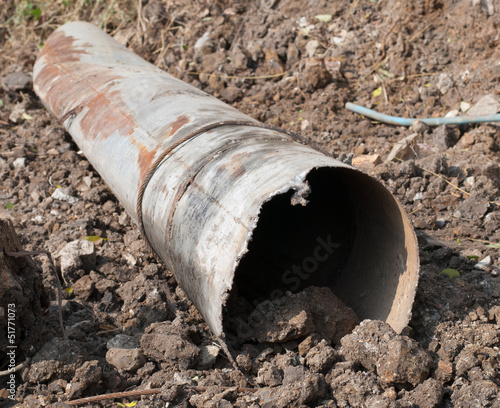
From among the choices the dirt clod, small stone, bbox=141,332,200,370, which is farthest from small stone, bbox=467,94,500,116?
small stone, bbox=141,332,200,370

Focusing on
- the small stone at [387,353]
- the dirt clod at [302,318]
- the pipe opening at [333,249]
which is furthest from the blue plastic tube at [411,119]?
the small stone at [387,353]

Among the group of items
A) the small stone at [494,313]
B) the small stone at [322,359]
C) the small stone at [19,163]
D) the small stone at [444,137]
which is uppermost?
the small stone at [444,137]

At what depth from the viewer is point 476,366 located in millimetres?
2307

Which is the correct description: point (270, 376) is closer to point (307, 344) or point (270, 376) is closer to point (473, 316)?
point (307, 344)

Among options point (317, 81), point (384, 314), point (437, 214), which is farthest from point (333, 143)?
point (384, 314)

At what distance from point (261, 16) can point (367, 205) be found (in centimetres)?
348

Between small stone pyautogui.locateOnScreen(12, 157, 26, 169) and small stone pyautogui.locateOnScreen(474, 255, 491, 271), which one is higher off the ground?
small stone pyautogui.locateOnScreen(474, 255, 491, 271)

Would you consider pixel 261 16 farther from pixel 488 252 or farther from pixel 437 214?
pixel 488 252

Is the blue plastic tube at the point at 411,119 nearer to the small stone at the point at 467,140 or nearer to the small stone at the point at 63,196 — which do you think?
the small stone at the point at 467,140

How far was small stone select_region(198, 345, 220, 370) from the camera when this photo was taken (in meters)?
2.52

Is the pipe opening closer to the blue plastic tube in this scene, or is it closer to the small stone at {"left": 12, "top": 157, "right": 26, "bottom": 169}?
the blue plastic tube

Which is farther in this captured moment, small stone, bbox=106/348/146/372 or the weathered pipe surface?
small stone, bbox=106/348/146/372

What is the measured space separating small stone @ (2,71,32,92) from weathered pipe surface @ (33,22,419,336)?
1.60 metres

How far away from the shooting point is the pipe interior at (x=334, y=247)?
2.72m
